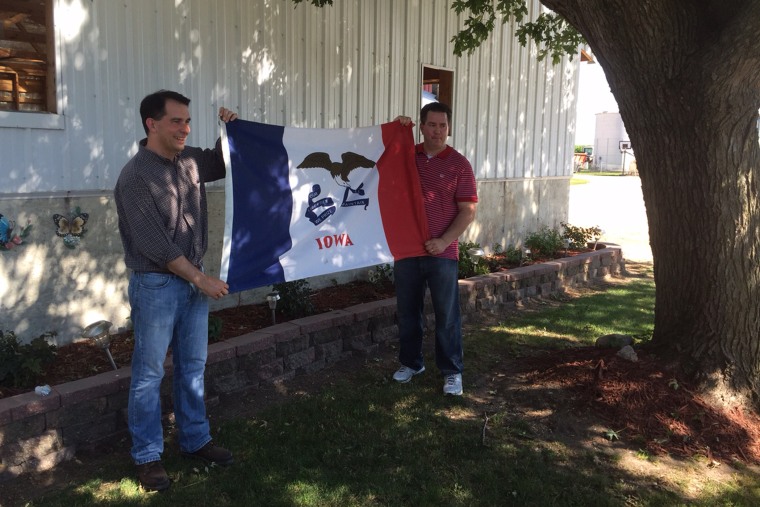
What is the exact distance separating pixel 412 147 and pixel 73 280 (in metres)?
2.97

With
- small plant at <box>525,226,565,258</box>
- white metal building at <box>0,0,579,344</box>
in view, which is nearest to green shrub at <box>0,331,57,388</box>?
white metal building at <box>0,0,579,344</box>

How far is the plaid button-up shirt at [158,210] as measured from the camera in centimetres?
346

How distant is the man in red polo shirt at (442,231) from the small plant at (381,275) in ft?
7.61

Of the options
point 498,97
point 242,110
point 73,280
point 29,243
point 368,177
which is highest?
point 498,97

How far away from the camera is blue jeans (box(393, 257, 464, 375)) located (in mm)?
4973

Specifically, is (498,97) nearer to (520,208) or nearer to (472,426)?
(520,208)

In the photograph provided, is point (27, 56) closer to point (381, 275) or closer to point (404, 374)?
point (404, 374)

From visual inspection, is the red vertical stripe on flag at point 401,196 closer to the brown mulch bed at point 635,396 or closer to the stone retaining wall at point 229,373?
the stone retaining wall at point 229,373

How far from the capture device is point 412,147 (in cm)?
534

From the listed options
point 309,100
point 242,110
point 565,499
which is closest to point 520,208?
point 309,100

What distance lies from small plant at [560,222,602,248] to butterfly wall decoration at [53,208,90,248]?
792cm

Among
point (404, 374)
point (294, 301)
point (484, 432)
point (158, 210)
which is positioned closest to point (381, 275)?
point (294, 301)

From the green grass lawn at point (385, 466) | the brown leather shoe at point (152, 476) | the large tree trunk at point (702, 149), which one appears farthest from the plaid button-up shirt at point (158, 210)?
the large tree trunk at point (702, 149)

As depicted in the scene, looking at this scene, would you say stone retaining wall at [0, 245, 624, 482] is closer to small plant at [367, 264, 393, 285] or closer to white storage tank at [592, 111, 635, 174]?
small plant at [367, 264, 393, 285]
